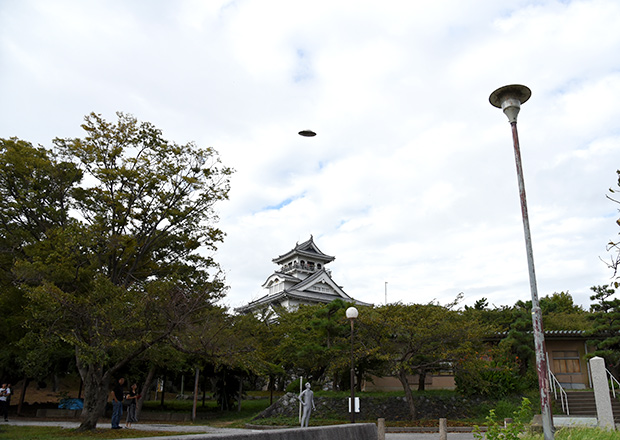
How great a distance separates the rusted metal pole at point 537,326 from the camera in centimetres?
731

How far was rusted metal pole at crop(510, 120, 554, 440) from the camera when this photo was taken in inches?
288

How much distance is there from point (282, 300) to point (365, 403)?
99.2ft

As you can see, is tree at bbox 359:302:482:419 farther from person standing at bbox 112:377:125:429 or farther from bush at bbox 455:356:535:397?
person standing at bbox 112:377:125:429

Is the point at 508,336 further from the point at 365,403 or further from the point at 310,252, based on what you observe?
the point at 310,252

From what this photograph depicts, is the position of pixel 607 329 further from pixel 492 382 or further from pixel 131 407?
pixel 131 407

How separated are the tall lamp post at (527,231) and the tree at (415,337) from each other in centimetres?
1117

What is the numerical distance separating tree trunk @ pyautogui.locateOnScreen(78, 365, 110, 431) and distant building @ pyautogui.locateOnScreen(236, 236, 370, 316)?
29.0m

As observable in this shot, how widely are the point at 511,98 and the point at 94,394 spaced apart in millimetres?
18320

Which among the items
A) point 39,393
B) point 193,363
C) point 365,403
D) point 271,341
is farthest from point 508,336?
point 39,393

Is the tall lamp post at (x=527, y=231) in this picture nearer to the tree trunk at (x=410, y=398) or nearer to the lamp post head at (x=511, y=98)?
the lamp post head at (x=511, y=98)

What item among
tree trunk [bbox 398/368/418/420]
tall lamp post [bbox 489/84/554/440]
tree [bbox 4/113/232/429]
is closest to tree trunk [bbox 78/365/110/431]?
tree [bbox 4/113/232/429]

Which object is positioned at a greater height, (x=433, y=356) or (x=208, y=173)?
(x=208, y=173)

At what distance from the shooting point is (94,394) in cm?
1883

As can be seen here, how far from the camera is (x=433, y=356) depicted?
782 inches
